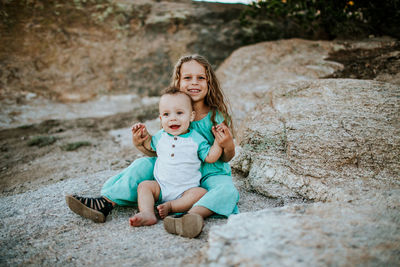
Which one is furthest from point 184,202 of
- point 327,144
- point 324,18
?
point 324,18

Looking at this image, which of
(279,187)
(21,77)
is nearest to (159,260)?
(279,187)

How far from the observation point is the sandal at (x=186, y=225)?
1636 mm

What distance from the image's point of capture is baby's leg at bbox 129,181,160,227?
5.89 ft

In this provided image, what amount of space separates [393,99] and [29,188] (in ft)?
12.1

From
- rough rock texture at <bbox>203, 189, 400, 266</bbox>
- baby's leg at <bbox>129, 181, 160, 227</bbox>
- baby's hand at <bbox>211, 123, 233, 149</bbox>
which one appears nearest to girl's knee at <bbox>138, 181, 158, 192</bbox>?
baby's leg at <bbox>129, 181, 160, 227</bbox>

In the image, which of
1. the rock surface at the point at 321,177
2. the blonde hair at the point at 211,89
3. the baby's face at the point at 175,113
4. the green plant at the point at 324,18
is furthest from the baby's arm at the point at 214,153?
the green plant at the point at 324,18

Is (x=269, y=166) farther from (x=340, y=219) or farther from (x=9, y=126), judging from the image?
(x=9, y=126)

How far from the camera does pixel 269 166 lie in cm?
230

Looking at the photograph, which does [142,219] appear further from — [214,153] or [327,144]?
Result: [327,144]

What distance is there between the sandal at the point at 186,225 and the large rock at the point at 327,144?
0.82 m

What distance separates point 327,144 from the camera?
86.9 inches

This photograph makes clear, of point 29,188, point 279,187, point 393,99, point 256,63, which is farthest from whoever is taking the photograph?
point 256,63

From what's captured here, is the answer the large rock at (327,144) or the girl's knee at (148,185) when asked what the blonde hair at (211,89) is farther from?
the girl's knee at (148,185)

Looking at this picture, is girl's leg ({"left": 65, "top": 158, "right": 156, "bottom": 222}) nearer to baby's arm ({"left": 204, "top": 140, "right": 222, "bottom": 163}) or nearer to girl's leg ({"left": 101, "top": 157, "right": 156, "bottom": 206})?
girl's leg ({"left": 101, "top": 157, "right": 156, "bottom": 206})
